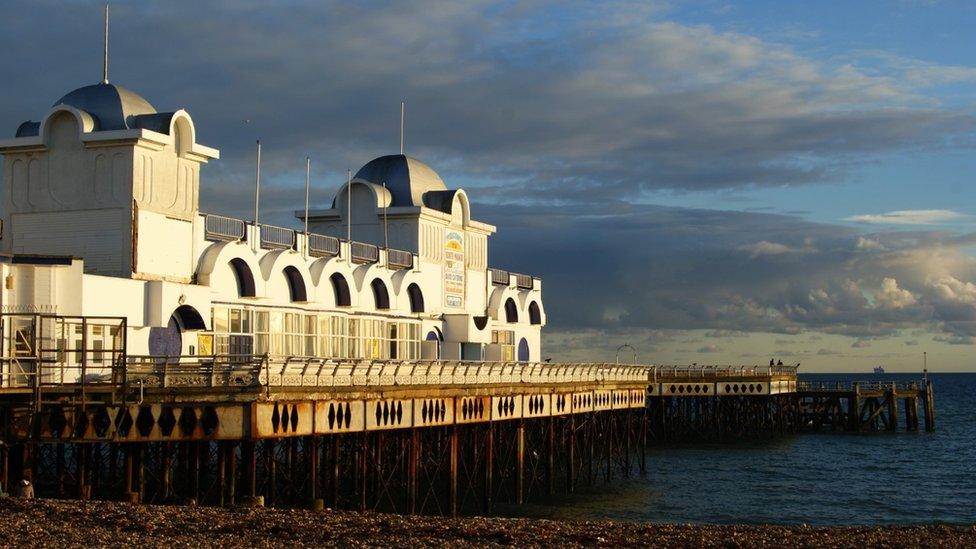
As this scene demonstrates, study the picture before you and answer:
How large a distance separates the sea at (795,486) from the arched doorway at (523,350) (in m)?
8.13

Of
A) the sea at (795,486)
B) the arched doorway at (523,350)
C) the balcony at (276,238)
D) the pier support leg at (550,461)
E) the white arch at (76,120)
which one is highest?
the white arch at (76,120)

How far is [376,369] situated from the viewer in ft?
105

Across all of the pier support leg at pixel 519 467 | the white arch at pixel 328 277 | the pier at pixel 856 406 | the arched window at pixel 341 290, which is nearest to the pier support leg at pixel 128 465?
the white arch at pixel 328 277

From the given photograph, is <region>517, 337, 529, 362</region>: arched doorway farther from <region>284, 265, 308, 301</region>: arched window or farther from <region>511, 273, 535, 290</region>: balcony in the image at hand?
<region>284, 265, 308, 301</region>: arched window

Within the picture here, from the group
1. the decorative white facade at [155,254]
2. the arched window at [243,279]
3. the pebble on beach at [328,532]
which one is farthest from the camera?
the arched window at [243,279]

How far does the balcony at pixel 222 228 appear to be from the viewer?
3853 centimetres

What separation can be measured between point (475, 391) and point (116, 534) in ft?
61.6

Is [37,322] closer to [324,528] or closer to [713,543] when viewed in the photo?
[324,528]

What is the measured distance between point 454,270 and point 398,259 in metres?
5.95

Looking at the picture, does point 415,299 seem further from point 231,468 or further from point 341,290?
point 231,468

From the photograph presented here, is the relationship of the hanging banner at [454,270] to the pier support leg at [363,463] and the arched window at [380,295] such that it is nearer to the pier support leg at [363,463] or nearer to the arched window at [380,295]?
the arched window at [380,295]

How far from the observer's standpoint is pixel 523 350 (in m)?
64.4

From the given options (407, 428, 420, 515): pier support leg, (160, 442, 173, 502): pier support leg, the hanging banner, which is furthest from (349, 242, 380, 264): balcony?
(160, 442, 173, 502): pier support leg

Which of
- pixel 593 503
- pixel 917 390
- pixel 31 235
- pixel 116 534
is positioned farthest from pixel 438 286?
pixel 917 390
